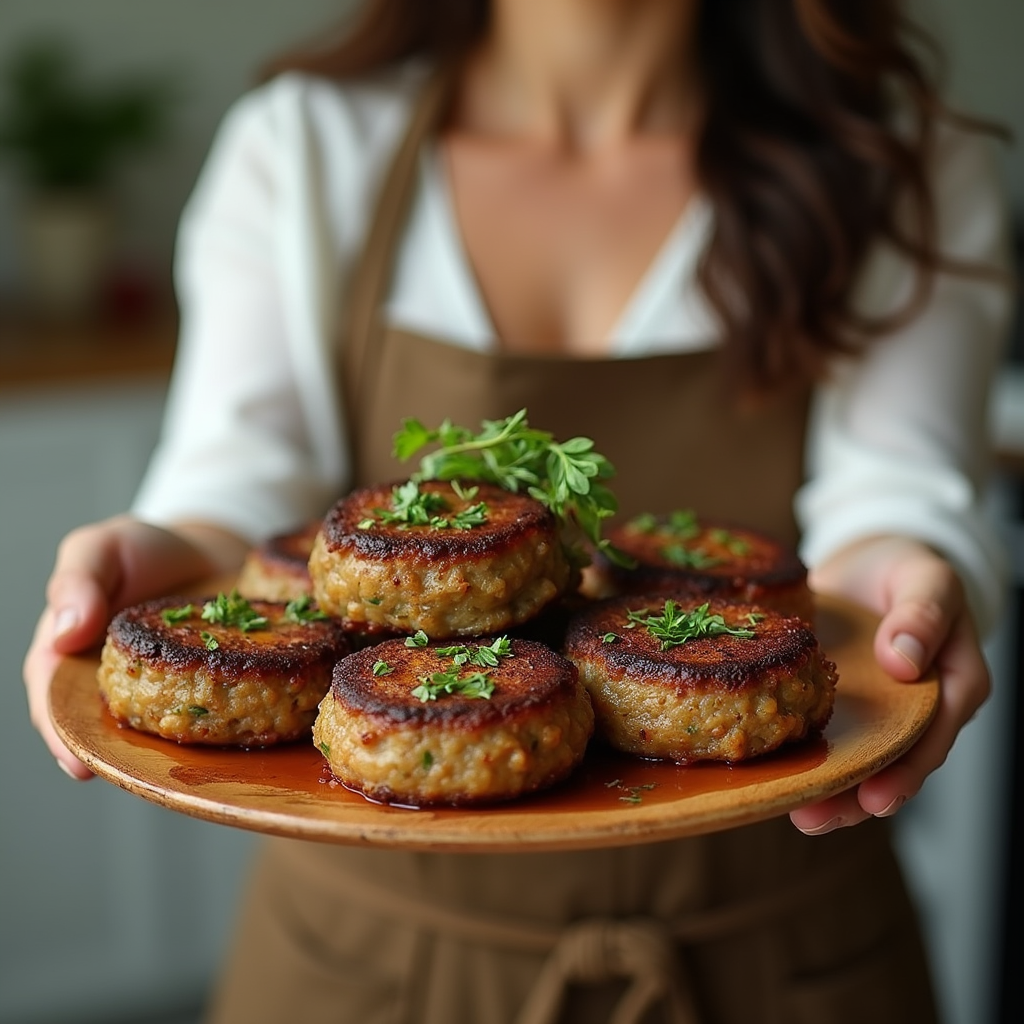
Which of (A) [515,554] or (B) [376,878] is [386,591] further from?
(B) [376,878]

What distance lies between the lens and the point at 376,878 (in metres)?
1.76

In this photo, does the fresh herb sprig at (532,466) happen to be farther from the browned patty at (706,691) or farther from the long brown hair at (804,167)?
the long brown hair at (804,167)

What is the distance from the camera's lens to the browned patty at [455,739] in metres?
1.05

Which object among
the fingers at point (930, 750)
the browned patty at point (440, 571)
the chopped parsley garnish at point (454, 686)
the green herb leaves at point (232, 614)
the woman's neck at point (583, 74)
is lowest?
the fingers at point (930, 750)

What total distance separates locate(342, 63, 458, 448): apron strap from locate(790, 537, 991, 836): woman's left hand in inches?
31.3

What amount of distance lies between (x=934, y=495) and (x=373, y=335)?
79 cm

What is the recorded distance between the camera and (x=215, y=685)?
117 centimetres

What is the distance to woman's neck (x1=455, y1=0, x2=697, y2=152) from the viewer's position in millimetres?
2066

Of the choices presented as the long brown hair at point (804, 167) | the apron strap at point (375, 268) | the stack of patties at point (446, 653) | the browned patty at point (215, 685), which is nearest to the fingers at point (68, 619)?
the browned patty at point (215, 685)

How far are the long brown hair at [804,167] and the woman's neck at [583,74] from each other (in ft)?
0.20

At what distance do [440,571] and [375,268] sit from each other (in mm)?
928

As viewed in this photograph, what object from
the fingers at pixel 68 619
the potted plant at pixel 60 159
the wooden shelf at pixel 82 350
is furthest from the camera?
the potted plant at pixel 60 159

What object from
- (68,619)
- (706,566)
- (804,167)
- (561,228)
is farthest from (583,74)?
(68,619)

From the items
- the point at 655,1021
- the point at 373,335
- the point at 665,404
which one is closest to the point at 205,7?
the point at 373,335
